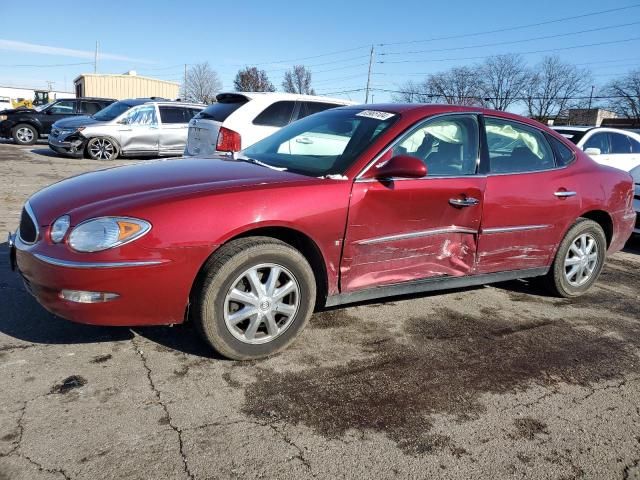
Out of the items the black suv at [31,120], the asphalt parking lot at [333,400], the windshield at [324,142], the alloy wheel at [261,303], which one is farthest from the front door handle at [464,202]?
the black suv at [31,120]

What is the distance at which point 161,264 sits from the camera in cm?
276

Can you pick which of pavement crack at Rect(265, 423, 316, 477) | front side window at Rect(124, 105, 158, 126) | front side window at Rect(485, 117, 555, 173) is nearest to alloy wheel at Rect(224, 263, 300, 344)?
pavement crack at Rect(265, 423, 316, 477)

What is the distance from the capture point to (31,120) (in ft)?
56.2

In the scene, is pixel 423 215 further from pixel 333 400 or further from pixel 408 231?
pixel 333 400

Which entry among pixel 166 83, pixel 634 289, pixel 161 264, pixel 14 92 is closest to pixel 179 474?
pixel 161 264

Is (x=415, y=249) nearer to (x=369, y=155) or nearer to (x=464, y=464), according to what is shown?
(x=369, y=155)

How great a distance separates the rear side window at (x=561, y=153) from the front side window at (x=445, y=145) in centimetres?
93

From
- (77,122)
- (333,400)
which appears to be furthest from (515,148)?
(77,122)

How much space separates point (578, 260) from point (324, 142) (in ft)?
8.44

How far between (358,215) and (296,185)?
0.45 metres

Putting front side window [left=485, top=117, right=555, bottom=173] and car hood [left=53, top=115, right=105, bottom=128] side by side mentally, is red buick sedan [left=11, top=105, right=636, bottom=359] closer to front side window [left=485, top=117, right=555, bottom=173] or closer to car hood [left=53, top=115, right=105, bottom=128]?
front side window [left=485, top=117, right=555, bottom=173]

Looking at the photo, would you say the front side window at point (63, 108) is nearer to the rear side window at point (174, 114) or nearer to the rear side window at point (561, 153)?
the rear side window at point (174, 114)

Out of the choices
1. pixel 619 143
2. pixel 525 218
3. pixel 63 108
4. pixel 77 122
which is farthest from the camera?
pixel 63 108

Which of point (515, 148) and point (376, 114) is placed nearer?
point (376, 114)
